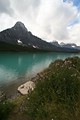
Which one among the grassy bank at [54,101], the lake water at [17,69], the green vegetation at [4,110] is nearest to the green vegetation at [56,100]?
the grassy bank at [54,101]

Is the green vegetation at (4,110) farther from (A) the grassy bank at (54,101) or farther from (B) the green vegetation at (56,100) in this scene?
(B) the green vegetation at (56,100)

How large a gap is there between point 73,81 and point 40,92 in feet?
4.62

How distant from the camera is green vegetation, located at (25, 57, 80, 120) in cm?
742

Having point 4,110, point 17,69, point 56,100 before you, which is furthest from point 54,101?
point 17,69

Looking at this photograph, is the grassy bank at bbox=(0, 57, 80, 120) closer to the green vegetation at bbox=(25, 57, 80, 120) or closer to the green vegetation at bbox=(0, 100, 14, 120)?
the green vegetation at bbox=(25, 57, 80, 120)

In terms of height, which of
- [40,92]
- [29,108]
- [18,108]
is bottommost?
[18,108]

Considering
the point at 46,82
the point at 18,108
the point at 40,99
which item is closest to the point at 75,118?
the point at 40,99

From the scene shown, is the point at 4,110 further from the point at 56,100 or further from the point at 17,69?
the point at 17,69

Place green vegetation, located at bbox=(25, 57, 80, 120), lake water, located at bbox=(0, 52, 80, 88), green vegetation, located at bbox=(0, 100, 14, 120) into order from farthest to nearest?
1. lake water, located at bbox=(0, 52, 80, 88)
2. green vegetation, located at bbox=(0, 100, 14, 120)
3. green vegetation, located at bbox=(25, 57, 80, 120)

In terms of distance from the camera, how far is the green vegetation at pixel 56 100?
7.42 metres

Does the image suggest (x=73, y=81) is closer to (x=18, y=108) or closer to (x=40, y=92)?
(x=40, y=92)

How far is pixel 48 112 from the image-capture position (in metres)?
7.55

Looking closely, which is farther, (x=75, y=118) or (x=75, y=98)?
(x=75, y=98)

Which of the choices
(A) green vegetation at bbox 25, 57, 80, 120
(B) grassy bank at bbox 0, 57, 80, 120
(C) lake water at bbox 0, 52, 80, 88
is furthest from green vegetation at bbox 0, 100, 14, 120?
(C) lake water at bbox 0, 52, 80, 88
